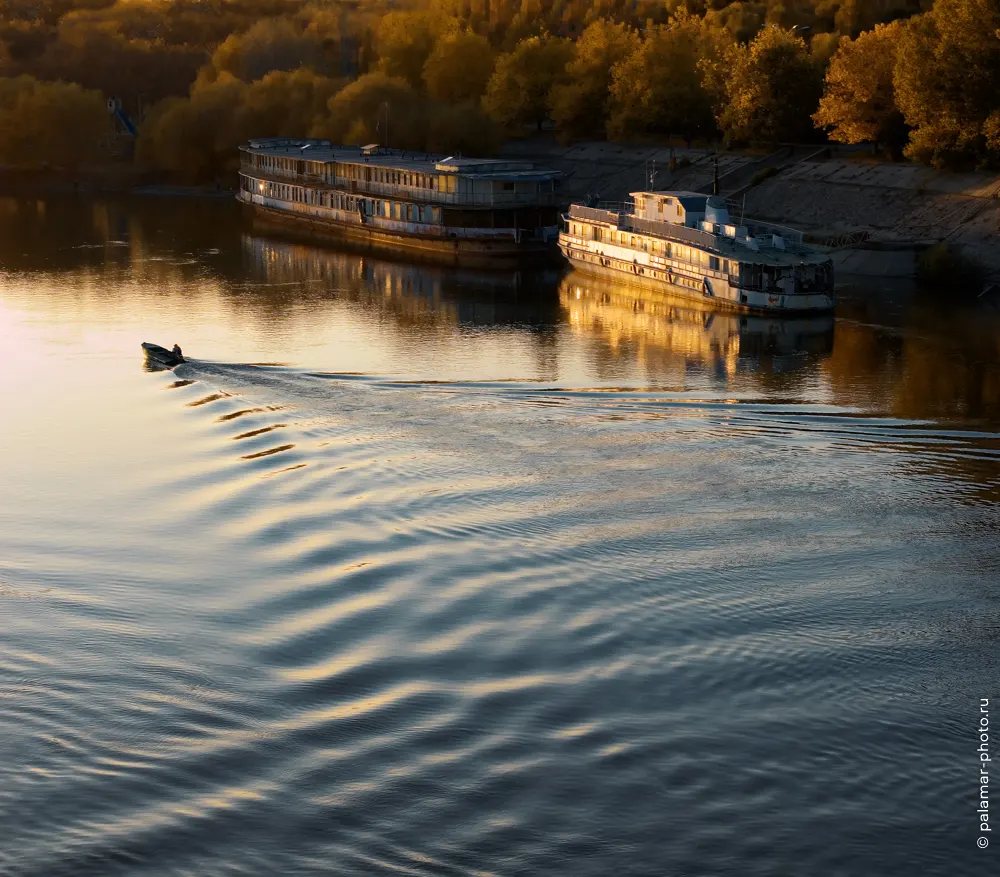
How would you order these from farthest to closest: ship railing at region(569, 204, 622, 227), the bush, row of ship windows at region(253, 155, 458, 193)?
row of ship windows at region(253, 155, 458, 193)
ship railing at region(569, 204, 622, 227)
the bush

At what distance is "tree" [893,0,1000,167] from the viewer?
81.4 meters

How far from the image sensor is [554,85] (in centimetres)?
12619

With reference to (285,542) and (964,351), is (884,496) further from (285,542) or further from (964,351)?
(964,351)

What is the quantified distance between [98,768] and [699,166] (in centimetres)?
8562

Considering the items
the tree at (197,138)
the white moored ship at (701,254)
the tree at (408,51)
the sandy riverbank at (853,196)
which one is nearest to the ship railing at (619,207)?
the white moored ship at (701,254)

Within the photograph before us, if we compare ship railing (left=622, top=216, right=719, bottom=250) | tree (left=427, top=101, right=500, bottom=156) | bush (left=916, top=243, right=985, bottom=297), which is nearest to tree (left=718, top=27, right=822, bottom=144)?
ship railing (left=622, top=216, right=719, bottom=250)

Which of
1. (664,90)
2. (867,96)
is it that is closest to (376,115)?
(664,90)

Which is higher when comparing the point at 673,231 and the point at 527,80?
the point at 527,80

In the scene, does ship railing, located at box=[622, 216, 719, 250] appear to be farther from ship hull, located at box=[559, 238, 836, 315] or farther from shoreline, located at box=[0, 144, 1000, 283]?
shoreline, located at box=[0, 144, 1000, 283]

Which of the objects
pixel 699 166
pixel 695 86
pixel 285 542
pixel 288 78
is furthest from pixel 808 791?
pixel 288 78

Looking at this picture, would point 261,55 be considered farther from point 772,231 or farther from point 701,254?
point 701,254

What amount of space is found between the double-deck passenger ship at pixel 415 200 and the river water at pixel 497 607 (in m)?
31.9

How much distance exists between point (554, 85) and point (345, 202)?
30189 mm

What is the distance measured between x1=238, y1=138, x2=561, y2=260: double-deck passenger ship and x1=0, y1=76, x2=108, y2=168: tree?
3259 centimetres
